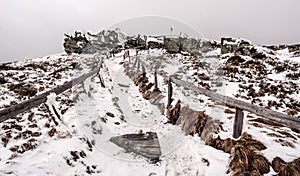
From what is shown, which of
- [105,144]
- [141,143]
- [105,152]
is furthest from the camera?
[141,143]

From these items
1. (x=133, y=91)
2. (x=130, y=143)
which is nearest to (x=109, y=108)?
(x=130, y=143)

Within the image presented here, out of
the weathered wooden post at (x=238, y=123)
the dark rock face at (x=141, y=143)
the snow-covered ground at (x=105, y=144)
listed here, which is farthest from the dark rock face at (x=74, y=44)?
the weathered wooden post at (x=238, y=123)

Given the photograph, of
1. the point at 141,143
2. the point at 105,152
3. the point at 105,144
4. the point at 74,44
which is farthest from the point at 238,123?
the point at 74,44

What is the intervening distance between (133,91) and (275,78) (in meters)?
10.4

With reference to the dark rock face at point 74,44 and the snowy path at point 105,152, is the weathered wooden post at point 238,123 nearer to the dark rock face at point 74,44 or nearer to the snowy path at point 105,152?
the snowy path at point 105,152

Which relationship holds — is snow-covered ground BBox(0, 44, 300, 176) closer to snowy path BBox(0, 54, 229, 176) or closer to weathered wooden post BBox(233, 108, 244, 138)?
snowy path BBox(0, 54, 229, 176)

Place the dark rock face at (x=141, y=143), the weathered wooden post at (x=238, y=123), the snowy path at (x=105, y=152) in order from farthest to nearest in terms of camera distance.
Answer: the dark rock face at (x=141, y=143), the weathered wooden post at (x=238, y=123), the snowy path at (x=105, y=152)

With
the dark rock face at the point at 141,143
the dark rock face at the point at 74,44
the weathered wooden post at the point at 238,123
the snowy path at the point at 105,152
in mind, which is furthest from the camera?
the dark rock face at the point at 74,44

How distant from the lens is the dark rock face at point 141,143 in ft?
21.0

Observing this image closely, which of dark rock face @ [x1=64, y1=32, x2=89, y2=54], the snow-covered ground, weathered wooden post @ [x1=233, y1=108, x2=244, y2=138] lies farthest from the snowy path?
dark rock face @ [x1=64, y1=32, x2=89, y2=54]

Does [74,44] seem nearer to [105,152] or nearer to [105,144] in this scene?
[105,144]

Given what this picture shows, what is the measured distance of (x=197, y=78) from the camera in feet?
50.0

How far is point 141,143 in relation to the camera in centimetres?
691

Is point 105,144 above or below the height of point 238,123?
below
